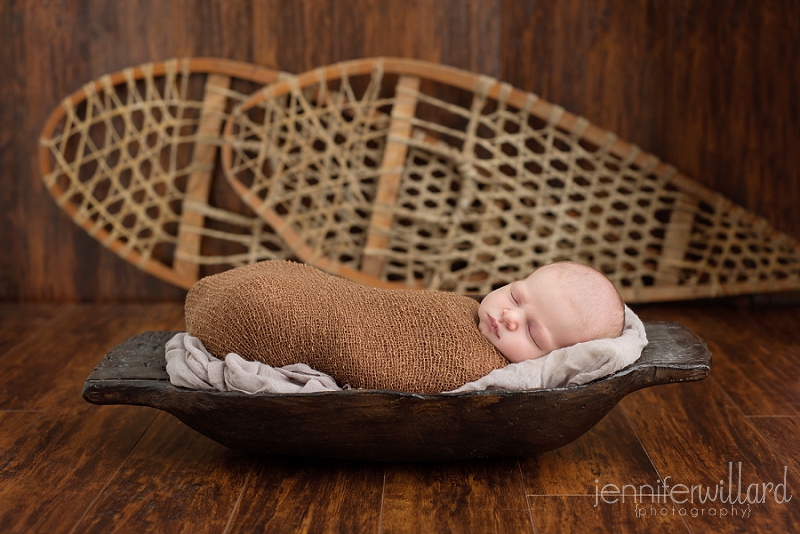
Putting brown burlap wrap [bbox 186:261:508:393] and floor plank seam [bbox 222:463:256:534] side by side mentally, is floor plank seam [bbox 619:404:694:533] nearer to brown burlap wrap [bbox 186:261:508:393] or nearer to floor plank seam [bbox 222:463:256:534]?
brown burlap wrap [bbox 186:261:508:393]

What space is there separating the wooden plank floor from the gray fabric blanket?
0.16 metres

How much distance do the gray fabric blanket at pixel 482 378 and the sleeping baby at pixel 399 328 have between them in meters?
0.03

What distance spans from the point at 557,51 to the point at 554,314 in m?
1.21

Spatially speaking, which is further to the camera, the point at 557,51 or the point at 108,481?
the point at 557,51

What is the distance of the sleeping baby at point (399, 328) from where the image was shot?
1228mm

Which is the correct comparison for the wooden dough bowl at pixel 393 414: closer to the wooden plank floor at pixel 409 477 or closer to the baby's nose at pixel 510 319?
the wooden plank floor at pixel 409 477

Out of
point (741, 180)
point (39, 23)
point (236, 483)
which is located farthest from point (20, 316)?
point (741, 180)

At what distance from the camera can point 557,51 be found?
7.33 feet

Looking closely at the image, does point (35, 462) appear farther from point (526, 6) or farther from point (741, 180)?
point (741, 180)

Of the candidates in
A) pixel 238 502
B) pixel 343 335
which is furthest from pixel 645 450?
pixel 238 502

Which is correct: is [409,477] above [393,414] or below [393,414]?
below

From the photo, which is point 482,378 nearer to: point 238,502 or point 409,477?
point 409,477

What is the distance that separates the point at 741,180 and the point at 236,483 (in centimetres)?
171

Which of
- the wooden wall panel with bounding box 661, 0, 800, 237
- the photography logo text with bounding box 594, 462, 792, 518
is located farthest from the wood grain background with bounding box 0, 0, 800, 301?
the photography logo text with bounding box 594, 462, 792, 518
